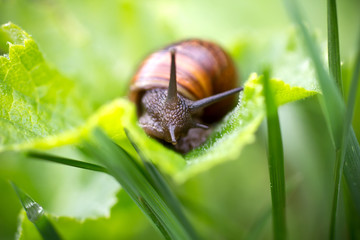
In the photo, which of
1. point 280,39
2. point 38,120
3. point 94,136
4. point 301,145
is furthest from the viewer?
point 280,39

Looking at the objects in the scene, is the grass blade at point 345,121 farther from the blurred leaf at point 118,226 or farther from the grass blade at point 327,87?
the blurred leaf at point 118,226

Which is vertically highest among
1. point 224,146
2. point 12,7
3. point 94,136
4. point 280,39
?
point 12,7

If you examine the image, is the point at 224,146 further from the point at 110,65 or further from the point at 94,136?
the point at 110,65

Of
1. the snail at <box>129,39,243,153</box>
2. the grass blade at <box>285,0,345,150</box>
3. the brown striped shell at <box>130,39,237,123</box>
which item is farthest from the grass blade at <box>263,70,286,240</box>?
the brown striped shell at <box>130,39,237,123</box>

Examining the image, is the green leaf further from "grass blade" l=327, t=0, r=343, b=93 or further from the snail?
"grass blade" l=327, t=0, r=343, b=93

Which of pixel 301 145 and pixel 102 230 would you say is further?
pixel 301 145

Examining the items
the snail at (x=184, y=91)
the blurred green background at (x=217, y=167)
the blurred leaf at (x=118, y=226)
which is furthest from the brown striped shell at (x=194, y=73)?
the blurred leaf at (x=118, y=226)

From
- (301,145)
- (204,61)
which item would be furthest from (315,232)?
(204,61)
